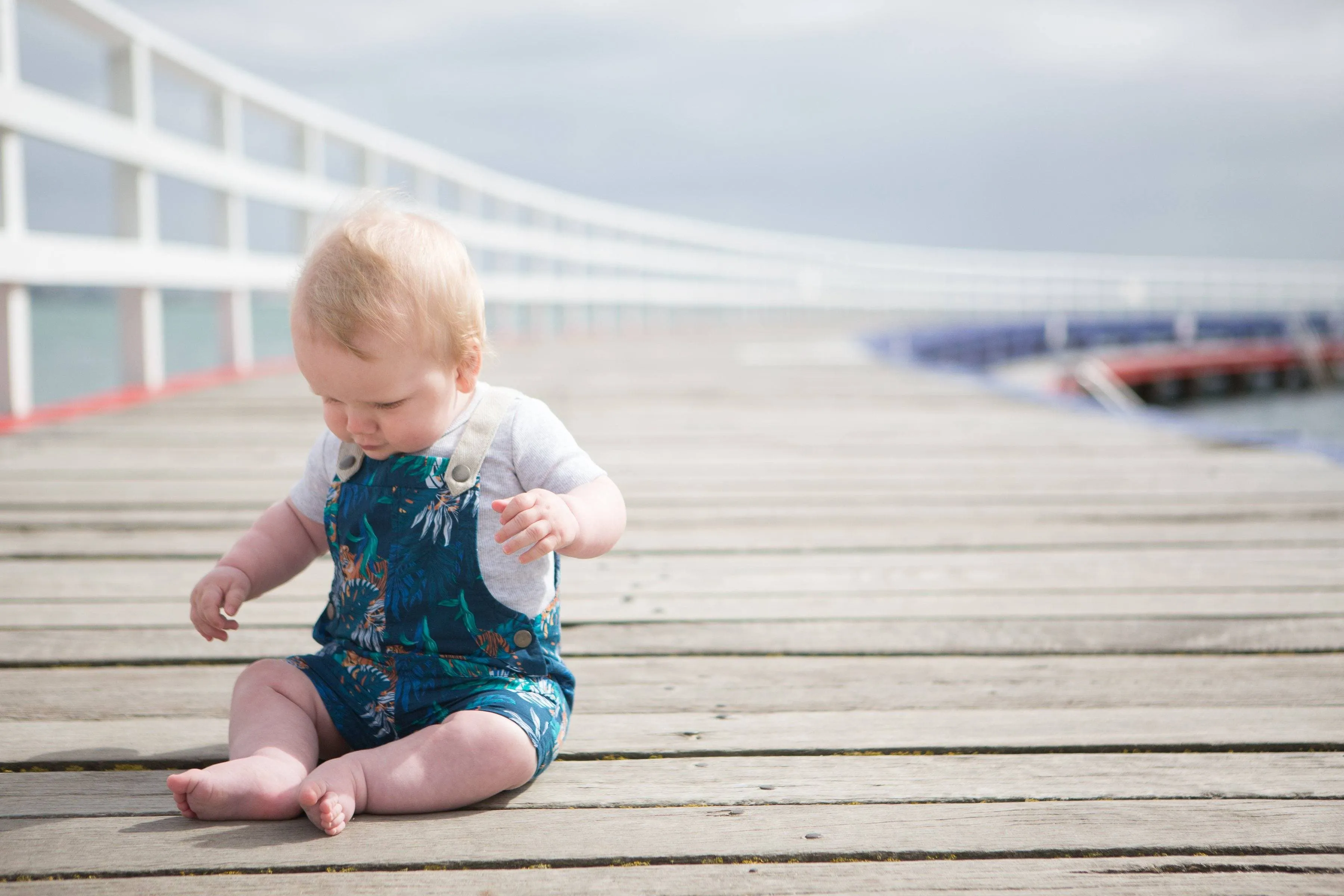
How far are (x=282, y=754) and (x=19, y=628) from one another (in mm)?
761

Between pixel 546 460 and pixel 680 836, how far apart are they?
43 cm

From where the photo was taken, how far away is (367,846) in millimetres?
974

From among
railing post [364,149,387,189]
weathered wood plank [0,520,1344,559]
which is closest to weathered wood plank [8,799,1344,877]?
weathered wood plank [0,520,1344,559]

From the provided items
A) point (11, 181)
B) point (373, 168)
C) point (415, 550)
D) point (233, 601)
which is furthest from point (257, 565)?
point (373, 168)

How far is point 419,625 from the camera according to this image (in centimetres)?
119

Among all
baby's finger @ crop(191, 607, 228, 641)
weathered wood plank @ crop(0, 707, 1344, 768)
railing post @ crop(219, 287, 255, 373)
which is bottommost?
weathered wood plank @ crop(0, 707, 1344, 768)

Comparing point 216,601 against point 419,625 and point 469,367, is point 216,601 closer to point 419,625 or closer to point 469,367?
point 419,625

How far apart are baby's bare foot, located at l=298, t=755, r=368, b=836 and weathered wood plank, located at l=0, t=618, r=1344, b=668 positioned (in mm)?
513

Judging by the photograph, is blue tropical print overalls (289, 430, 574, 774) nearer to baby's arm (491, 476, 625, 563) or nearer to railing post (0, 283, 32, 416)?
baby's arm (491, 476, 625, 563)

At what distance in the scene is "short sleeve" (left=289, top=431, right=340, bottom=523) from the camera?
4.21 feet

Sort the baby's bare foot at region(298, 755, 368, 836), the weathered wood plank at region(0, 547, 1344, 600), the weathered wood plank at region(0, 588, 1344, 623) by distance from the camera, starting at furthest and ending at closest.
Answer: the weathered wood plank at region(0, 547, 1344, 600)
the weathered wood plank at region(0, 588, 1344, 623)
the baby's bare foot at region(298, 755, 368, 836)

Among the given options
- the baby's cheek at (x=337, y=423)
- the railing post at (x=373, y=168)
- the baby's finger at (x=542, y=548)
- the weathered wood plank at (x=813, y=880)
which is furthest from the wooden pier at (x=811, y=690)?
the railing post at (x=373, y=168)

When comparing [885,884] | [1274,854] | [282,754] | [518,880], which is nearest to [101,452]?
[282,754]

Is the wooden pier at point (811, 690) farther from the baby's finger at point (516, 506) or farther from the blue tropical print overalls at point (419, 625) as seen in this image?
the baby's finger at point (516, 506)
